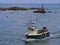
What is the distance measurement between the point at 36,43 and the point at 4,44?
5.43 metres

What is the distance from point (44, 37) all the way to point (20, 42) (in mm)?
5776

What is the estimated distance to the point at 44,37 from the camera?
55.6 meters

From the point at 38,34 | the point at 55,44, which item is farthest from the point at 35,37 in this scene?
the point at 55,44

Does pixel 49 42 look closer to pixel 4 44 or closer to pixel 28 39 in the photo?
pixel 28 39

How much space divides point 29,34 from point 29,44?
3322mm

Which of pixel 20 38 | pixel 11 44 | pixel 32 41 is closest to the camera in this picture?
pixel 11 44

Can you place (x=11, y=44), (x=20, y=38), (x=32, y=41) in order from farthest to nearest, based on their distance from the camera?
(x=20, y=38) < (x=32, y=41) < (x=11, y=44)

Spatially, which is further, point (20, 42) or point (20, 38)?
point (20, 38)

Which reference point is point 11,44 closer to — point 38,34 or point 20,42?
point 20,42

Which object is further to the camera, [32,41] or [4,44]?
[32,41]

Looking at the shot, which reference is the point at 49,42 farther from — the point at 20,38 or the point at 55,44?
the point at 20,38

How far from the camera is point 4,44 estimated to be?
4903 centimetres

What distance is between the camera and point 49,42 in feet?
→ 170

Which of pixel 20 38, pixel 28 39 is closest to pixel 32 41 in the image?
pixel 28 39
